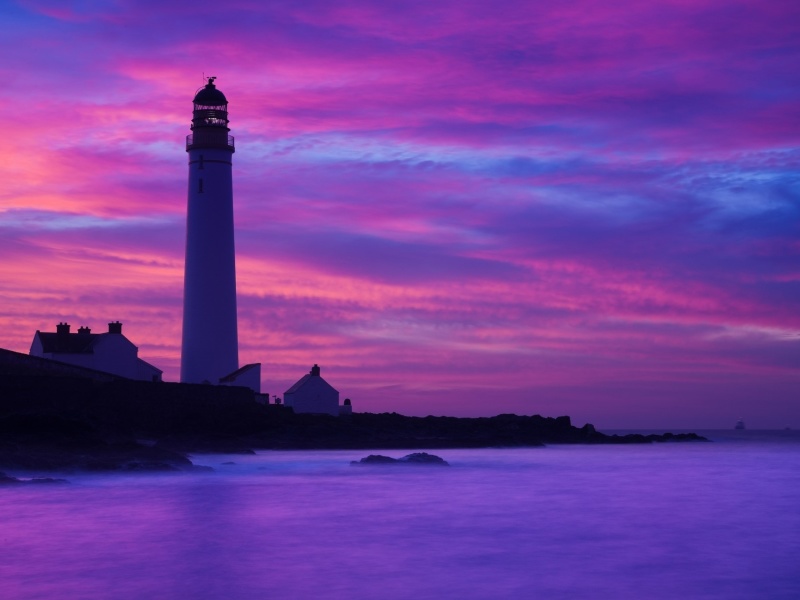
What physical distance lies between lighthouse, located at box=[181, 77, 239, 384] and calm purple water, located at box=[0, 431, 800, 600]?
820 cm

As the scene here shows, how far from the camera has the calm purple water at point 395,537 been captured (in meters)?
10.4

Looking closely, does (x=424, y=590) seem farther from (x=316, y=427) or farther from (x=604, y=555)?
(x=316, y=427)

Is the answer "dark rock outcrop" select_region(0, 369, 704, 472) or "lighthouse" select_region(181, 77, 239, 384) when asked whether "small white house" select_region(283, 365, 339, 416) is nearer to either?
"dark rock outcrop" select_region(0, 369, 704, 472)

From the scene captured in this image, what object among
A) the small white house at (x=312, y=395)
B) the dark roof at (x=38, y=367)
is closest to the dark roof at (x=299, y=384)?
the small white house at (x=312, y=395)

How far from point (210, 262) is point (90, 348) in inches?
186

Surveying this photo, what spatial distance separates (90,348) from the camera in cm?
3130

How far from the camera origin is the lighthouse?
3059cm

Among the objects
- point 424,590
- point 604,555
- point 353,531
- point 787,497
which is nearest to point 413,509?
point 353,531

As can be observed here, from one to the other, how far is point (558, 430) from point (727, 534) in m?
28.6

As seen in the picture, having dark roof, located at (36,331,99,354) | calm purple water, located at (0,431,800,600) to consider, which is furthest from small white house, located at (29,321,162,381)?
calm purple water, located at (0,431,800,600)

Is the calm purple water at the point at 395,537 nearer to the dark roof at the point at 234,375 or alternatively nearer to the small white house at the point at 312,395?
the dark roof at the point at 234,375

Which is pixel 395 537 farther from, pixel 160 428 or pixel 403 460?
pixel 160 428

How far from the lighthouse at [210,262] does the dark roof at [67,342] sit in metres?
3.00

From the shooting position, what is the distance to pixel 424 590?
33.3 feet
